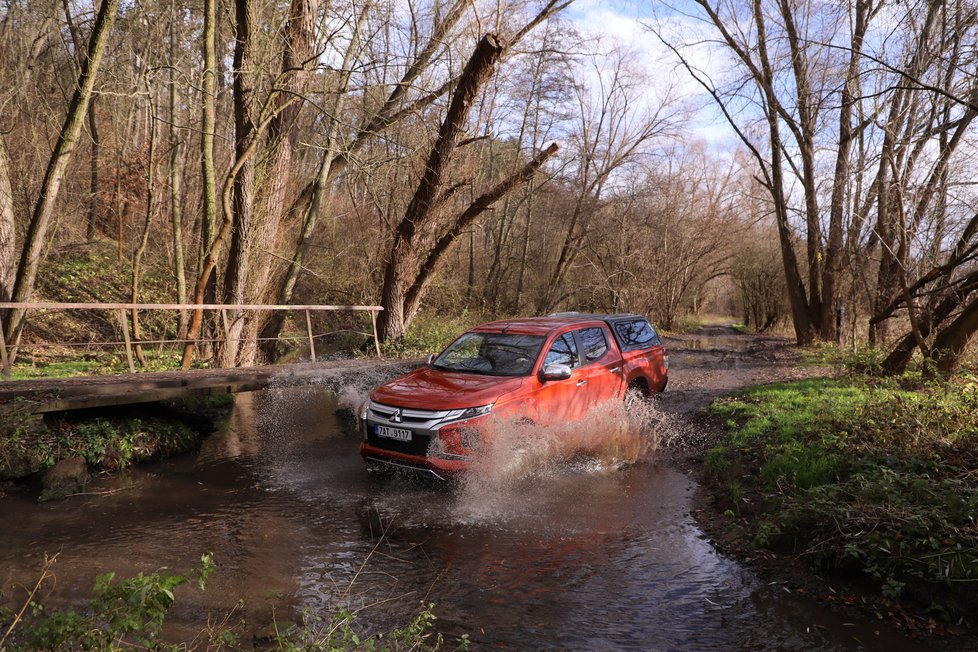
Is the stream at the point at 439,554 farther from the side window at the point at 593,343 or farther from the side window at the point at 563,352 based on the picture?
the side window at the point at 593,343

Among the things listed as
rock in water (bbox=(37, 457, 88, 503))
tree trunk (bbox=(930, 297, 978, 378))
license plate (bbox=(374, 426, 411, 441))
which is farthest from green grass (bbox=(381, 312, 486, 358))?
tree trunk (bbox=(930, 297, 978, 378))

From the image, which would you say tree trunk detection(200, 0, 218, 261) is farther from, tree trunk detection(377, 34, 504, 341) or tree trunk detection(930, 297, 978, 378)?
tree trunk detection(930, 297, 978, 378)

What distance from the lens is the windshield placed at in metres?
7.59

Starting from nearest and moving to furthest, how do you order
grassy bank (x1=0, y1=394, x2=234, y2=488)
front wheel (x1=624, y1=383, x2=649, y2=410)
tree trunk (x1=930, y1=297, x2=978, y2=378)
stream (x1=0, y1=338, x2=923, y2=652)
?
stream (x1=0, y1=338, x2=923, y2=652), grassy bank (x1=0, y1=394, x2=234, y2=488), front wheel (x1=624, y1=383, x2=649, y2=410), tree trunk (x1=930, y1=297, x2=978, y2=378)

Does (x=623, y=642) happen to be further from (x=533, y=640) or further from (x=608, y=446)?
(x=608, y=446)

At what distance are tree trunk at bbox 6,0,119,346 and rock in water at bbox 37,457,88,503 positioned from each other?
6.56 metres

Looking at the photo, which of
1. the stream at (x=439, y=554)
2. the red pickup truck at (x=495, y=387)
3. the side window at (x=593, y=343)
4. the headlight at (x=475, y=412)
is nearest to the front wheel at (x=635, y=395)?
the red pickup truck at (x=495, y=387)

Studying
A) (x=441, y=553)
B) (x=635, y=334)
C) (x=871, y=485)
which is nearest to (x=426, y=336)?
(x=635, y=334)

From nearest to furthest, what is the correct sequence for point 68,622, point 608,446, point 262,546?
point 68,622
point 262,546
point 608,446

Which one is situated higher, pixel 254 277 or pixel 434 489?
pixel 254 277

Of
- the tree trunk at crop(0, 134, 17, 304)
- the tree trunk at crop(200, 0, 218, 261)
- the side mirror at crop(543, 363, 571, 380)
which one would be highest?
the tree trunk at crop(200, 0, 218, 261)

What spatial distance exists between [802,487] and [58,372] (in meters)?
14.3

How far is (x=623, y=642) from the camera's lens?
4.05m

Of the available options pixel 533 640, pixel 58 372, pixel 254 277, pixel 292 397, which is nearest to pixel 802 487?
pixel 533 640
